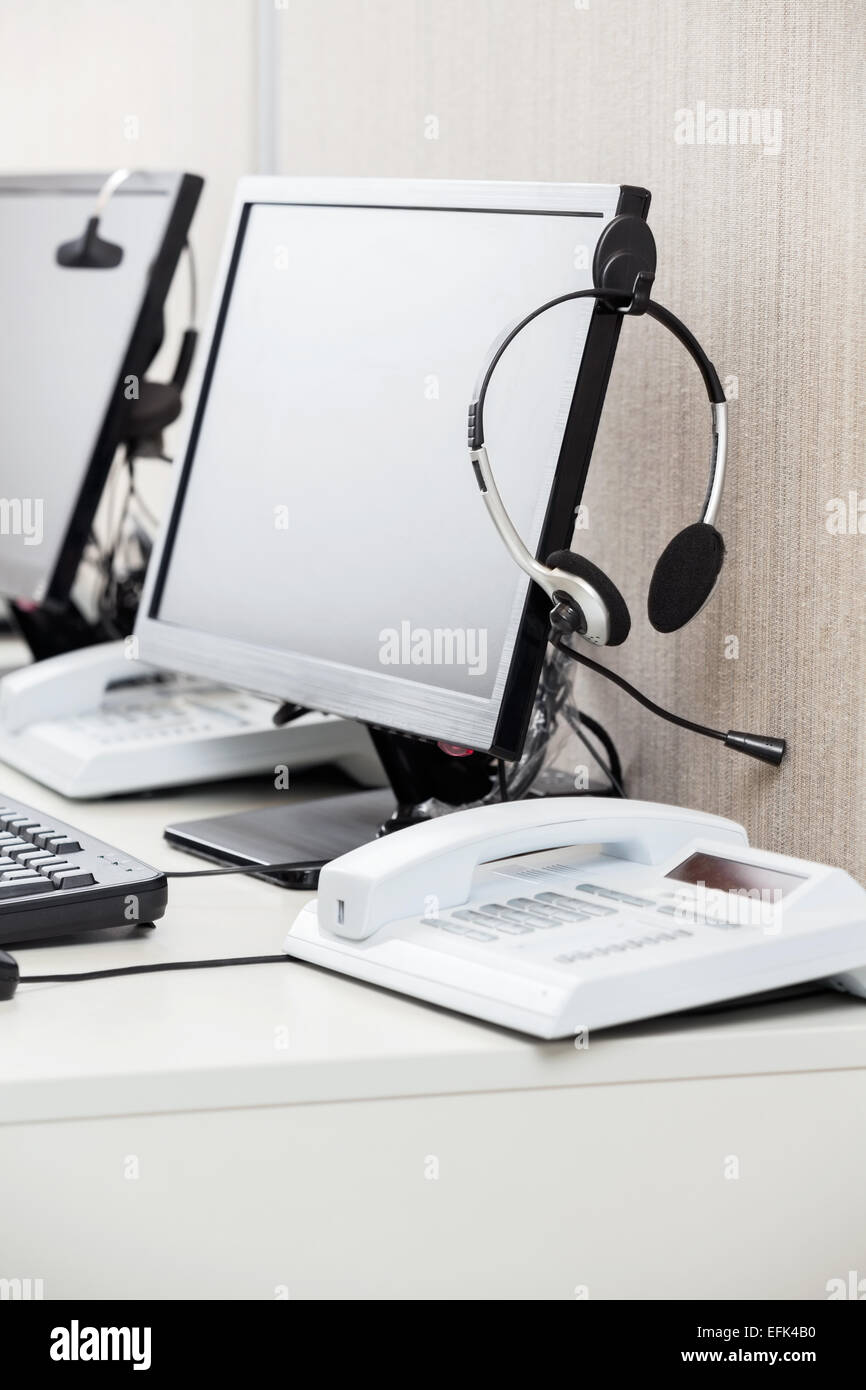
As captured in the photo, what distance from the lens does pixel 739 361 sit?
0.89 meters

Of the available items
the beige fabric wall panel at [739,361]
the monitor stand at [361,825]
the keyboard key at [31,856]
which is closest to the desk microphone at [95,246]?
the beige fabric wall panel at [739,361]

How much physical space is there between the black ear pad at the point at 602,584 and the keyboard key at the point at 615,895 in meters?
0.12

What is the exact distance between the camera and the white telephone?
0.64 metres

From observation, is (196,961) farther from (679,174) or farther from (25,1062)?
(679,174)

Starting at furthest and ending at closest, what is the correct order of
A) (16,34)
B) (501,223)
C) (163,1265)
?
(16,34)
(501,223)
(163,1265)

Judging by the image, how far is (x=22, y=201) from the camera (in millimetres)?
1477

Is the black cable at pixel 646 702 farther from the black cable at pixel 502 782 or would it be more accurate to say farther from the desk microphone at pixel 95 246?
the desk microphone at pixel 95 246

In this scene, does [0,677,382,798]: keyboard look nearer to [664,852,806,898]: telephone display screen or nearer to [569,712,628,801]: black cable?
[569,712,628,801]: black cable

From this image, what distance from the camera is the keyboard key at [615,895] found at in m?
0.73

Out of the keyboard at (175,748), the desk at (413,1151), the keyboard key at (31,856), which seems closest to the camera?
the desk at (413,1151)

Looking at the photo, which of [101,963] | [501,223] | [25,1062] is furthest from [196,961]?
[501,223]

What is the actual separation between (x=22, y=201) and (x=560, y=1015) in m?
1.14

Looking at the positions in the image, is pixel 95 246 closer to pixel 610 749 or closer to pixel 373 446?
pixel 373 446

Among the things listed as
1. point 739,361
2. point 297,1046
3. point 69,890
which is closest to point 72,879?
point 69,890
